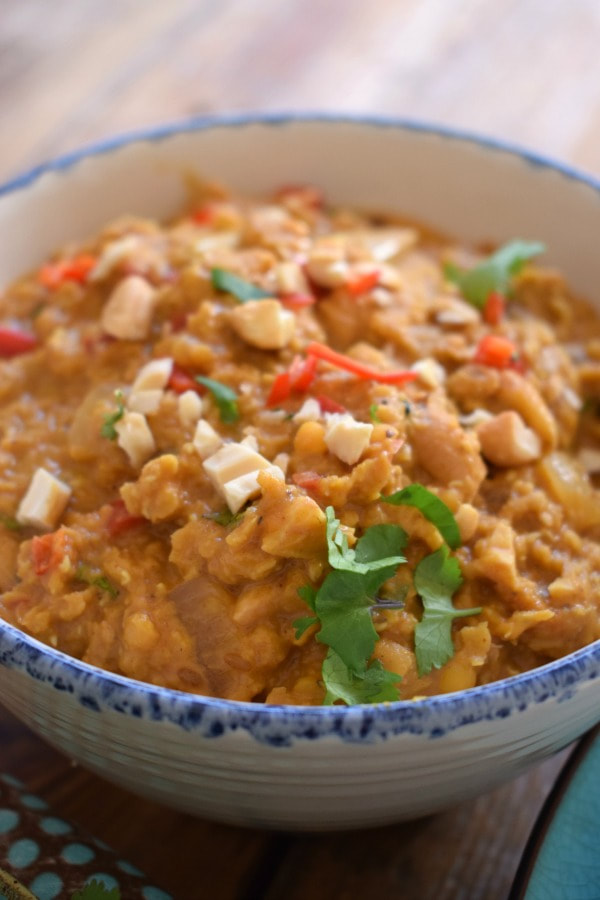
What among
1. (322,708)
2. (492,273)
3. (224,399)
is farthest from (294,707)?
(492,273)

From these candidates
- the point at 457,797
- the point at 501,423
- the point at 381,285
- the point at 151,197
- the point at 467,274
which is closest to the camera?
the point at 457,797

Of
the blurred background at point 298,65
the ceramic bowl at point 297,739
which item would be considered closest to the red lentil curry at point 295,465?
the ceramic bowl at point 297,739

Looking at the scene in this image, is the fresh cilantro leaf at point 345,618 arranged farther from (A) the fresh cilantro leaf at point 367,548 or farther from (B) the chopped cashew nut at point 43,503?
(B) the chopped cashew nut at point 43,503

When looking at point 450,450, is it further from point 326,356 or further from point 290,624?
point 290,624

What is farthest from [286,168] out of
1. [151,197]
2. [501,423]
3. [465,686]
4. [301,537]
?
[465,686]

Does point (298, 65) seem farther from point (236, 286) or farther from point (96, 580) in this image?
point (96, 580)
